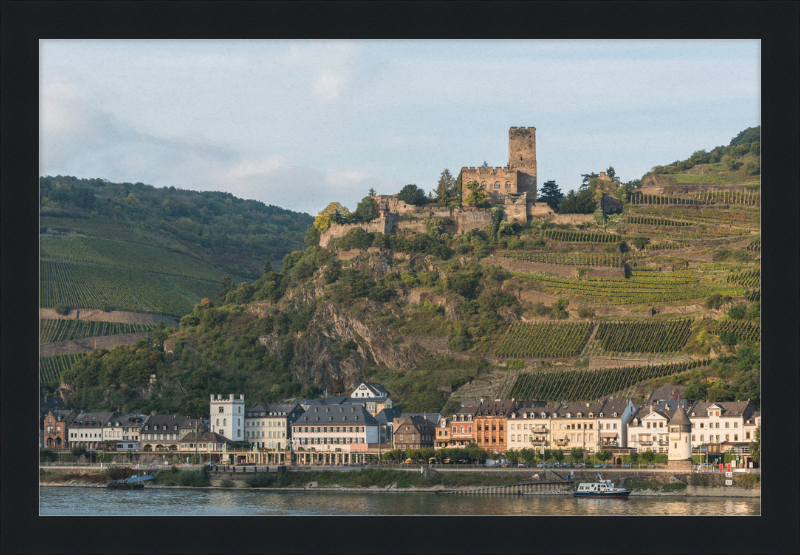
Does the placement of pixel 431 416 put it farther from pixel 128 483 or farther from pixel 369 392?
pixel 128 483

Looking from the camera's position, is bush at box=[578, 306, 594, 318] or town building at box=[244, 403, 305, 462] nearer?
town building at box=[244, 403, 305, 462]

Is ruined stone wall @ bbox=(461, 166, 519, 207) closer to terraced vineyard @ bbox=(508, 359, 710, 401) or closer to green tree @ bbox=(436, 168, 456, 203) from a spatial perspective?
green tree @ bbox=(436, 168, 456, 203)

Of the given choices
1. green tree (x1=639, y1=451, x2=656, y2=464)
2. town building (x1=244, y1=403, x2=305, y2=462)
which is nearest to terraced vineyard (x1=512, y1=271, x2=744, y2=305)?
green tree (x1=639, y1=451, x2=656, y2=464)

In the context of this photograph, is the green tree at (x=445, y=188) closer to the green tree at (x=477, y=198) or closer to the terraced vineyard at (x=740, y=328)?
the green tree at (x=477, y=198)

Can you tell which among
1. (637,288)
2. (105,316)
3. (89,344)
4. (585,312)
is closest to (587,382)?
(585,312)

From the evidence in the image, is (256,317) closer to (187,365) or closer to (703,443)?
(187,365)

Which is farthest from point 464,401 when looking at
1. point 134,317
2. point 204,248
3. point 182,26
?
point 204,248
